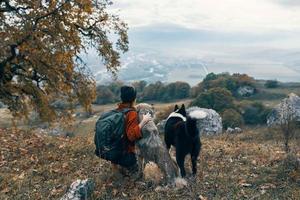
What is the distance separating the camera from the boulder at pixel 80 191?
969 centimetres

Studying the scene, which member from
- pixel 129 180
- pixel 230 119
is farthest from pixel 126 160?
pixel 230 119

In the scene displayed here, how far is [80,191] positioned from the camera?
9844 mm

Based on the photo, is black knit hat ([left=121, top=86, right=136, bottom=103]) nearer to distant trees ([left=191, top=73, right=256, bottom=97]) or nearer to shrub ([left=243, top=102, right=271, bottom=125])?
shrub ([left=243, top=102, right=271, bottom=125])

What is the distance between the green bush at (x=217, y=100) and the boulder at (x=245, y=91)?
73.6ft

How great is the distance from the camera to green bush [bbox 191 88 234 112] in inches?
2616

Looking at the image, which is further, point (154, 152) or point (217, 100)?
point (217, 100)

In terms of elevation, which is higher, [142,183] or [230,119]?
[142,183]

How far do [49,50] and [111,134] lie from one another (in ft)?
29.6

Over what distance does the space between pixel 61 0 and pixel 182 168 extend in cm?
1062

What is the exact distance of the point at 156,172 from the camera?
418 inches

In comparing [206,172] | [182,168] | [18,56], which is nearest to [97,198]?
[182,168]

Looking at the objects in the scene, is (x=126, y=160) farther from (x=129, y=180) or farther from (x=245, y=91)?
(x=245, y=91)

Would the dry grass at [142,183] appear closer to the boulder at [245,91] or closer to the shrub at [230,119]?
the shrub at [230,119]

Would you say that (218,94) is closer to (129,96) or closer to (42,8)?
(42,8)
